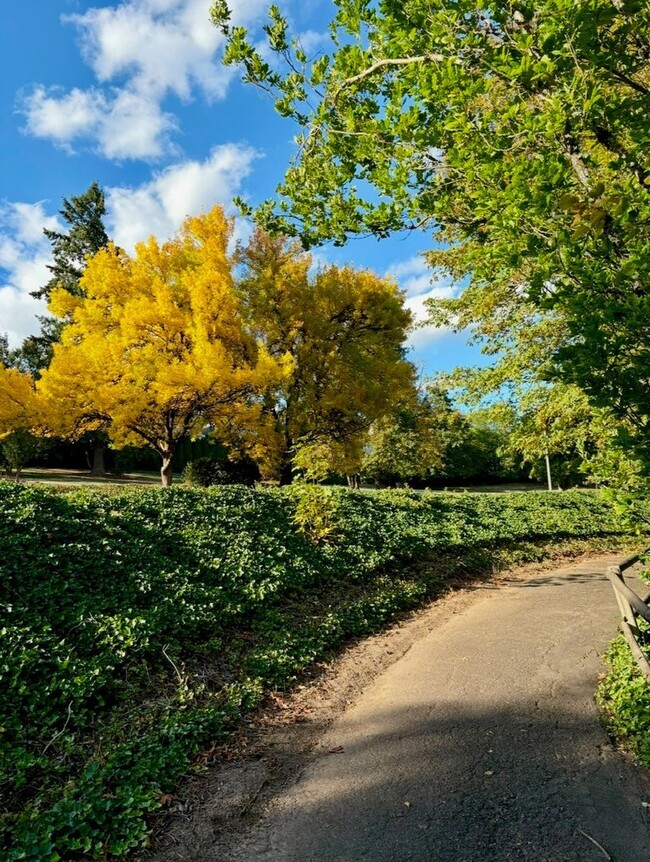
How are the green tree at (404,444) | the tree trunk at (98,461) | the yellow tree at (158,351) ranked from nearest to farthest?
the yellow tree at (158,351), the green tree at (404,444), the tree trunk at (98,461)

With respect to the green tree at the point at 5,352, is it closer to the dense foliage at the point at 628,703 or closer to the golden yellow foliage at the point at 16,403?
the golden yellow foliage at the point at 16,403

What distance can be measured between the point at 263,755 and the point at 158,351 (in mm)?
10301

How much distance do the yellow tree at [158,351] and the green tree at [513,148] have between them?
767 cm

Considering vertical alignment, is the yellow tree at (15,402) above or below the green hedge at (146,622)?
above

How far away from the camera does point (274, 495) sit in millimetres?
8672

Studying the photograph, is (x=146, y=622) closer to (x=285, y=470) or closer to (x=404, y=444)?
(x=285, y=470)

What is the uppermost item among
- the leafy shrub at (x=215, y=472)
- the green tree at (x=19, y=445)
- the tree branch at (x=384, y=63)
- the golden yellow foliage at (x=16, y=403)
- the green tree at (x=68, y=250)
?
the green tree at (x=68, y=250)

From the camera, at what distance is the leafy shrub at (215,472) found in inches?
604

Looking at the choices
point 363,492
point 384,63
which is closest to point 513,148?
point 384,63

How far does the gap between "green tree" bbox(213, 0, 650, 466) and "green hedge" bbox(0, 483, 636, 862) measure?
9.89ft

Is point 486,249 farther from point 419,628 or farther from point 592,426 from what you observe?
point 419,628

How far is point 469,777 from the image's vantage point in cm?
284

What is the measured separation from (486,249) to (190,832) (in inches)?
138

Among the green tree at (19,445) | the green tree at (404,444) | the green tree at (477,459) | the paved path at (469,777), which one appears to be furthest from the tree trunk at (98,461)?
the paved path at (469,777)
